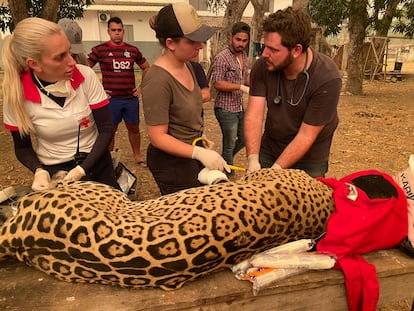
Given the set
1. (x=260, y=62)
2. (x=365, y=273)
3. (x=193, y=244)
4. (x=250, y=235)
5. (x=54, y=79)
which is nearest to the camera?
(x=193, y=244)

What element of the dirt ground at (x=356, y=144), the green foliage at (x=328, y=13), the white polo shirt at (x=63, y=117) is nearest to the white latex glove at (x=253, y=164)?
the white polo shirt at (x=63, y=117)

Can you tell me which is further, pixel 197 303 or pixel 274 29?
pixel 274 29

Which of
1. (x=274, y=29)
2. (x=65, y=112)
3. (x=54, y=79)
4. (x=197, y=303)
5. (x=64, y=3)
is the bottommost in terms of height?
(x=197, y=303)

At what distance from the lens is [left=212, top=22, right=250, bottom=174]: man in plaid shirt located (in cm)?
505

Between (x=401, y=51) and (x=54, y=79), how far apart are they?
3391 cm

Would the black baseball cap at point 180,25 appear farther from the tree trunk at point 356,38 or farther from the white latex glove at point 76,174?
the tree trunk at point 356,38

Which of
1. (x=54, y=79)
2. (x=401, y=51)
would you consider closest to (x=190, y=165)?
(x=54, y=79)

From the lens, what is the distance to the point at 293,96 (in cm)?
294

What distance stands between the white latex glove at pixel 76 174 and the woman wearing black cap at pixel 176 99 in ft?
1.73

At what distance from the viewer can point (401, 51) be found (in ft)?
101

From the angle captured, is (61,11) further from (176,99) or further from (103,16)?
(103,16)

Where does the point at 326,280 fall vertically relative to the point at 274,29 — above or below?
below

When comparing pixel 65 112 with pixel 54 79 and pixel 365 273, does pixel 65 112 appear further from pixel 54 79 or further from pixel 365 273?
pixel 365 273

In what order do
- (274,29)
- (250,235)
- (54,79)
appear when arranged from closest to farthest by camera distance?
(250,235), (54,79), (274,29)
